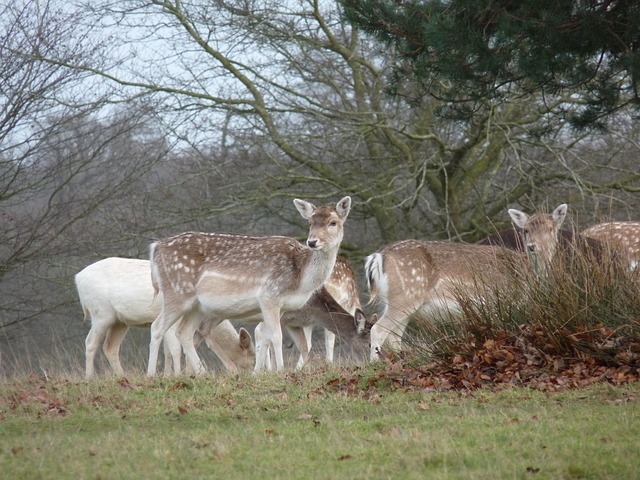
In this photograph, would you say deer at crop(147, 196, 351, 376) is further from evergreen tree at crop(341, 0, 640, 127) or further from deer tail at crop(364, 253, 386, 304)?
evergreen tree at crop(341, 0, 640, 127)

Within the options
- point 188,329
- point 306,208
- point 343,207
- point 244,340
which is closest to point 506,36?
point 343,207

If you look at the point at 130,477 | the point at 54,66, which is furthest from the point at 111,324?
the point at 130,477

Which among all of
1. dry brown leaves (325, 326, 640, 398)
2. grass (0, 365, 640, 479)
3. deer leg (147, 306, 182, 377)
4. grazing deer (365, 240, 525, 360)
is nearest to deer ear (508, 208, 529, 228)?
grazing deer (365, 240, 525, 360)

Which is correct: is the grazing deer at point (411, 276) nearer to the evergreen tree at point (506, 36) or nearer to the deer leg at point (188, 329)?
the deer leg at point (188, 329)

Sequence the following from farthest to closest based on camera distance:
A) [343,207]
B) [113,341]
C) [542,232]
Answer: [113,341], [343,207], [542,232]

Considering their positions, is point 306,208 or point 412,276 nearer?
point 306,208

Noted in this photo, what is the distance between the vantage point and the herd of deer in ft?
37.3

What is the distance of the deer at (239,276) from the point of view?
11414 millimetres

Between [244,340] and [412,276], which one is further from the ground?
[412,276]

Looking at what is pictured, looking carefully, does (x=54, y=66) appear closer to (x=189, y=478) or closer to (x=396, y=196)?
(x=396, y=196)

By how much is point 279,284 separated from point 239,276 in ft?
1.53

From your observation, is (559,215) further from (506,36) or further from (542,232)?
(506,36)

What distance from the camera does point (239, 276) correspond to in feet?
37.5

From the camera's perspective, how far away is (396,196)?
1798 centimetres
